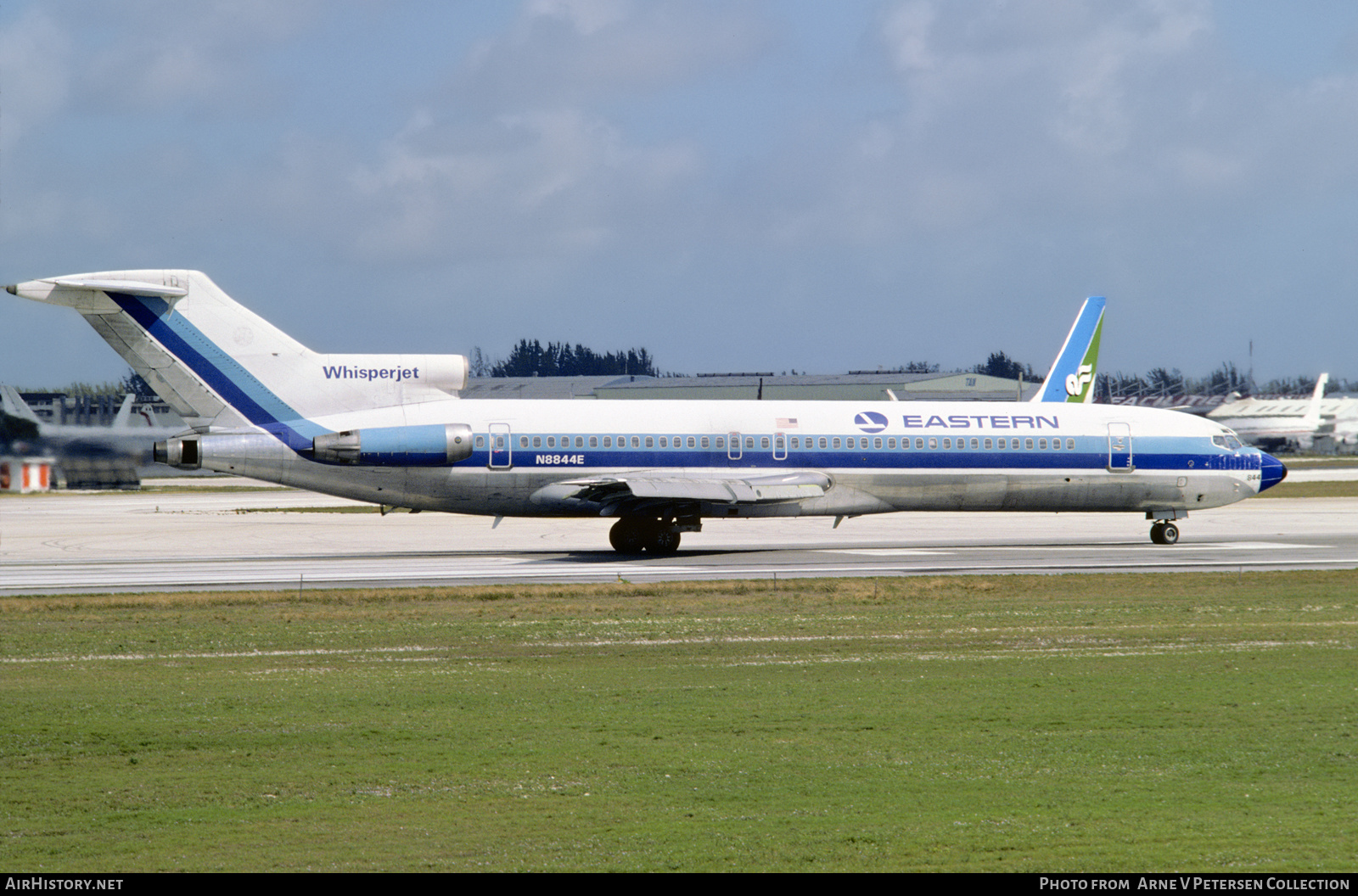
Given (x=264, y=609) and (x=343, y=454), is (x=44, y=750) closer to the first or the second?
(x=264, y=609)

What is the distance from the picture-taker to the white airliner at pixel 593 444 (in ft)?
108

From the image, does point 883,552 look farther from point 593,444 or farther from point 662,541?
point 593,444

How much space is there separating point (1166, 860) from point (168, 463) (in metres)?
28.7

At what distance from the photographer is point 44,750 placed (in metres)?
12.0

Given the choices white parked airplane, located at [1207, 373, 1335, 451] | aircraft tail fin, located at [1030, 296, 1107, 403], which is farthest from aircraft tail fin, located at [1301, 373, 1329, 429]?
aircraft tail fin, located at [1030, 296, 1107, 403]

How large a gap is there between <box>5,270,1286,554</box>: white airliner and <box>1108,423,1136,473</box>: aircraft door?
0.05 metres

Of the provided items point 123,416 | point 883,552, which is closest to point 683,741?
point 883,552

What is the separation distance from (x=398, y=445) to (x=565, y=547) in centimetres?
776

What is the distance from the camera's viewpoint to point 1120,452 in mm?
38875

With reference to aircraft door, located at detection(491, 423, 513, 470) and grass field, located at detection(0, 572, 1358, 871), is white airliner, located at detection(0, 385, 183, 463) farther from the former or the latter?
grass field, located at detection(0, 572, 1358, 871)

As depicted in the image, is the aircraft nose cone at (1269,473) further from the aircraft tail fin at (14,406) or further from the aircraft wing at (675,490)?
the aircraft tail fin at (14,406)

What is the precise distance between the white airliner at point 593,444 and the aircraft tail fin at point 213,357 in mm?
43

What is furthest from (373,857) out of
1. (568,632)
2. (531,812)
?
(568,632)

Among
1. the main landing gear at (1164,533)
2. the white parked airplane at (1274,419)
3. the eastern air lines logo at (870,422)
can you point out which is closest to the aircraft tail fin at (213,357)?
the eastern air lines logo at (870,422)
